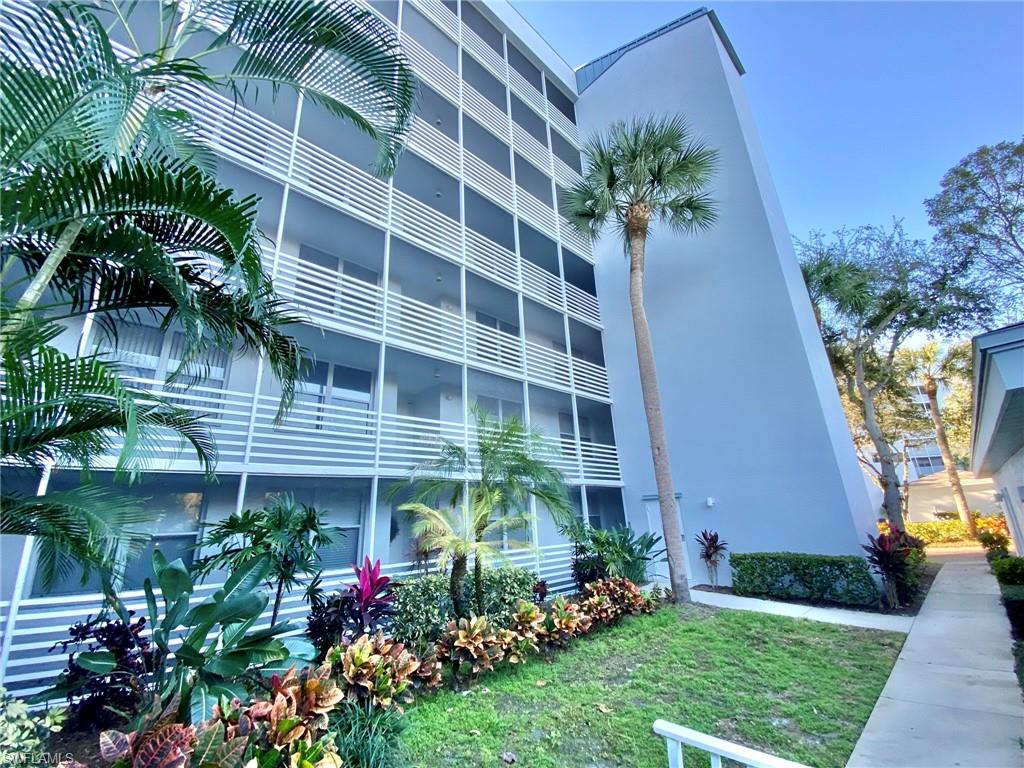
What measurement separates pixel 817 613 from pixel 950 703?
4033 mm

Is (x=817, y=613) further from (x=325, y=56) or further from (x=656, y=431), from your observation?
(x=325, y=56)

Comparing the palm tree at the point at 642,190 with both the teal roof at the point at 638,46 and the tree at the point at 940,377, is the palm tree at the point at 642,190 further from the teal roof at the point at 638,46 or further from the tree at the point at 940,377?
the tree at the point at 940,377

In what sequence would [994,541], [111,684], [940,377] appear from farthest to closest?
1. [940,377]
2. [994,541]
3. [111,684]

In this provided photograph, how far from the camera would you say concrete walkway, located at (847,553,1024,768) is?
348 centimetres

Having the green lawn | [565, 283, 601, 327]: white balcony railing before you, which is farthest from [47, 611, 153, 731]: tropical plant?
[565, 283, 601, 327]: white balcony railing

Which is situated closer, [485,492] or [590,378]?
[485,492]

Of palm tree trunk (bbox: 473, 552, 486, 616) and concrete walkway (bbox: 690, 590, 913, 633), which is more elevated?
palm tree trunk (bbox: 473, 552, 486, 616)

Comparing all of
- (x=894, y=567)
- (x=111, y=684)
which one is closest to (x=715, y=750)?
(x=111, y=684)

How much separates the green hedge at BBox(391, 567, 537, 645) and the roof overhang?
6.35 m

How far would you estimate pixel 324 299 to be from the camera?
8617 millimetres

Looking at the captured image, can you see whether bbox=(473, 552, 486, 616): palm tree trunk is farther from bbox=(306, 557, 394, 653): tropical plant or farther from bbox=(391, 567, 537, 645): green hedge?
bbox=(306, 557, 394, 653): tropical plant

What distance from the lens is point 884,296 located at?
13.7 meters

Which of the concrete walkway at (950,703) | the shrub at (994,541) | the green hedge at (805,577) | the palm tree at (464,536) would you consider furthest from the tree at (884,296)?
the palm tree at (464,536)

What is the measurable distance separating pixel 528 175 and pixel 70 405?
14751 mm
